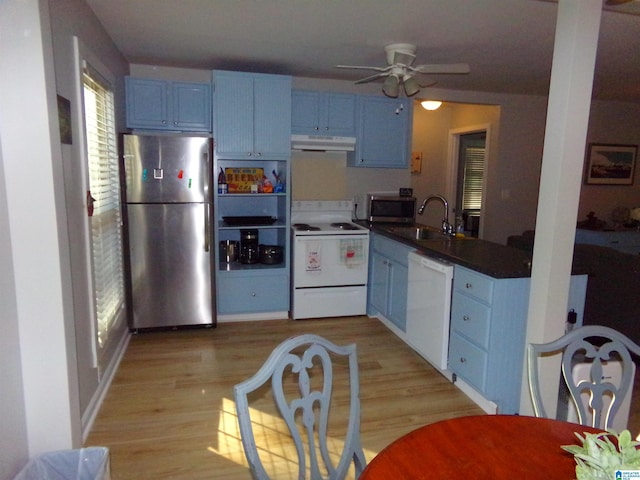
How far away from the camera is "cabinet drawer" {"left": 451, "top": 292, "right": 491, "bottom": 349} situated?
2539mm

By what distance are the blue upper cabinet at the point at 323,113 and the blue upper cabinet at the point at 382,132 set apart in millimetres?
108

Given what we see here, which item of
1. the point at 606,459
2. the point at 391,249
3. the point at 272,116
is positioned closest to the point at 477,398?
the point at 391,249

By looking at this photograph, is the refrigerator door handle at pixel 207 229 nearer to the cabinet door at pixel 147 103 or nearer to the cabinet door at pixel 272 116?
the cabinet door at pixel 272 116

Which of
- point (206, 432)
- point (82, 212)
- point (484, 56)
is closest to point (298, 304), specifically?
point (206, 432)

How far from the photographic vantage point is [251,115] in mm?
3941

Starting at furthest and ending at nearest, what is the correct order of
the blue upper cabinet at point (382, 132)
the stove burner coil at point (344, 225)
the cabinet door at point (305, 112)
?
the blue upper cabinet at point (382, 132) < the stove burner coil at point (344, 225) < the cabinet door at point (305, 112)

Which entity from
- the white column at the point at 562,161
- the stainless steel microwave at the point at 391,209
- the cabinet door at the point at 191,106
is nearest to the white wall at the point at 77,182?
the cabinet door at the point at 191,106

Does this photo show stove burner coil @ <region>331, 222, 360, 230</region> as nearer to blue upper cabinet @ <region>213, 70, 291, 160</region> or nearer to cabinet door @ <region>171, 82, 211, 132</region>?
blue upper cabinet @ <region>213, 70, 291, 160</region>

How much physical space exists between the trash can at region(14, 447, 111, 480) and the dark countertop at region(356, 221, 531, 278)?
211 centimetres

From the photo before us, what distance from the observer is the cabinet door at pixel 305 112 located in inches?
166

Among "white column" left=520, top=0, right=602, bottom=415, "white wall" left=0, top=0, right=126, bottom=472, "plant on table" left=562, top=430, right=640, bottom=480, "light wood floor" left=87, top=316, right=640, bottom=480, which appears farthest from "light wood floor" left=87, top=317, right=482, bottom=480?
"plant on table" left=562, top=430, right=640, bottom=480

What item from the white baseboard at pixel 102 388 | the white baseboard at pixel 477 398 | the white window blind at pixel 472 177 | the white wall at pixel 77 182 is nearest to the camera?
the white wall at pixel 77 182

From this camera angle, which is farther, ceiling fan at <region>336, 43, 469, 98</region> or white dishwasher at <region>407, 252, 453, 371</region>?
ceiling fan at <region>336, 43, 469, 98</region>

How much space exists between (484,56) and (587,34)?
1.70m
